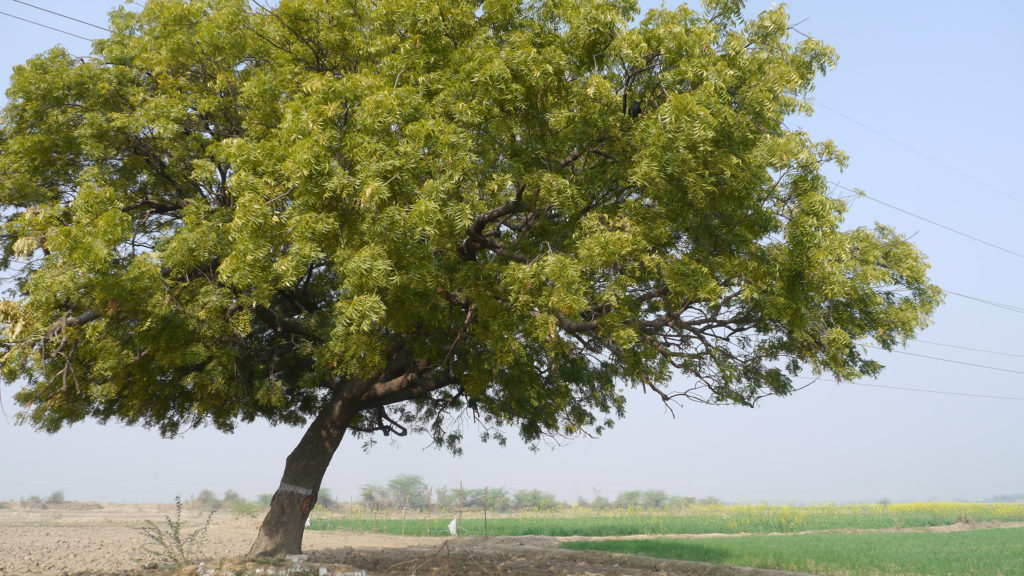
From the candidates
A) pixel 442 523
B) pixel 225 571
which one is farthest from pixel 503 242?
pixel 442 523

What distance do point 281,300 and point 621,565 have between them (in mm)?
10074

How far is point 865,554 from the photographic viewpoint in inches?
768

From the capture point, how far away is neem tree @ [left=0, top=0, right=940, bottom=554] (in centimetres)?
698

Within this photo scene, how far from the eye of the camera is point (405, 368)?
11969 millimetres

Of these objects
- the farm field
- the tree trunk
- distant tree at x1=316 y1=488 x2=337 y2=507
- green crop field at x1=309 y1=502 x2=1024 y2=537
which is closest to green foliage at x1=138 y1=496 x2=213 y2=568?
the farm field

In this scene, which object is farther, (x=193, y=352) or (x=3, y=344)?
(x=193, y=352)

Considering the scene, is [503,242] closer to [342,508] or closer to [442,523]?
[442,523]

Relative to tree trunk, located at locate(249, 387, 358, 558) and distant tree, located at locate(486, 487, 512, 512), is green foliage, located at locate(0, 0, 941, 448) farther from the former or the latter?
distant tree, located at locate(486, 487, 512, 512)

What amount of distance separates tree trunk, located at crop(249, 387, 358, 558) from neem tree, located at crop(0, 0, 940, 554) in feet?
→ 0.20

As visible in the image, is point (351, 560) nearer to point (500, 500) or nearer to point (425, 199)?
point (425, 199)

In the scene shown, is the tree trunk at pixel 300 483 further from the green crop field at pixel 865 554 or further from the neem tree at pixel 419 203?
the green crop field at pixel 865 554

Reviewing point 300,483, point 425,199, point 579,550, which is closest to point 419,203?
point 425,199

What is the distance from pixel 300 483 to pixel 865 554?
56.6ft

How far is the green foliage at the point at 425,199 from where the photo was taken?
6965 mm
